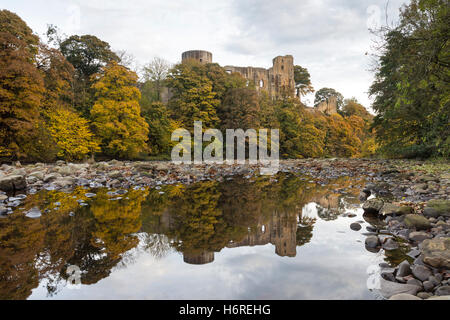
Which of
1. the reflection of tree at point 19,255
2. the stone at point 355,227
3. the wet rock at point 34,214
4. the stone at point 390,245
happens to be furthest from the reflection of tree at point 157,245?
the stone at point 355,227

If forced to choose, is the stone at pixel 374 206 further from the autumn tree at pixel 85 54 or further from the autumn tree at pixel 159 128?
the autumn tree at pixel 85 54

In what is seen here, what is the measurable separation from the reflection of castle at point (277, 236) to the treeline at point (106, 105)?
1532 cm

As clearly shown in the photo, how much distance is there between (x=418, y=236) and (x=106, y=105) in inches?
791

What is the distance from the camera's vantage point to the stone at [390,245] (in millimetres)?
2893

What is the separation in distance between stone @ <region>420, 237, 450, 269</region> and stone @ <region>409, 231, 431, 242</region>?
45cm

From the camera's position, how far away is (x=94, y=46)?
27109mm

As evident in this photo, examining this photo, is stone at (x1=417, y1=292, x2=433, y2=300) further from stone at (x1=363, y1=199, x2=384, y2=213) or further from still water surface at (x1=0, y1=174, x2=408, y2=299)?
stone at (x1=363, y1=199, x2=384, y2=213)

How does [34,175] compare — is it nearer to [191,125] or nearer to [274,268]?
[274,268]

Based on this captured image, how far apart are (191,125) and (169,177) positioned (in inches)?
592

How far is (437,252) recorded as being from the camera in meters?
2.35

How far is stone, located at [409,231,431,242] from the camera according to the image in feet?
9.98

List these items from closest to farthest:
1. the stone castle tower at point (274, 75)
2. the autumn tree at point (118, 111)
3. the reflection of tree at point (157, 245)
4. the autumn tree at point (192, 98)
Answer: the reflection of tree at point (157, 245), the autumn tree at point (118, 111), the autumn tree at point (192, 98), the stone castle tower at point (274, 75)

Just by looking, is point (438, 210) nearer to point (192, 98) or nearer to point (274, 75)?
point (192, 98)

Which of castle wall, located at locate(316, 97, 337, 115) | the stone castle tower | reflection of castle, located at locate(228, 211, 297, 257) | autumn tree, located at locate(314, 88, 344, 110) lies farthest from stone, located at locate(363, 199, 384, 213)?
autumn tree, located at locate(314, 88, 344, 110)
